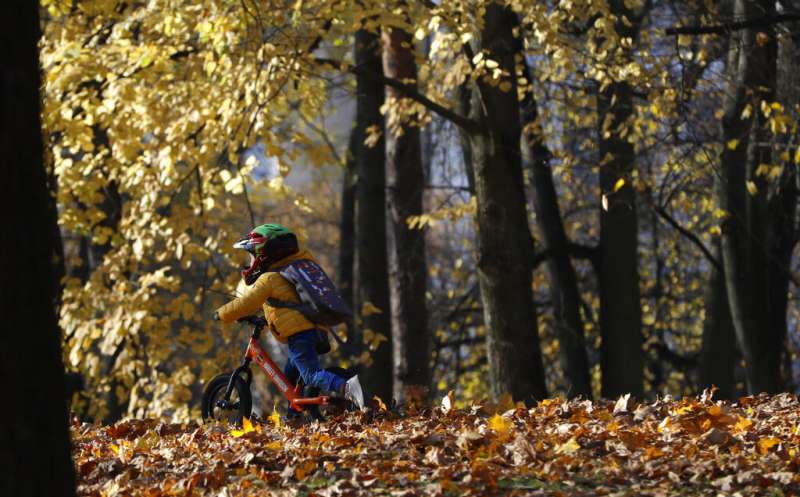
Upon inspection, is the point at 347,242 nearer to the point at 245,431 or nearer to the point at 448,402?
the point at 448,402

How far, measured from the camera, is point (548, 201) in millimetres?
15086

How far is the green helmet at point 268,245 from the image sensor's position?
7867 mm

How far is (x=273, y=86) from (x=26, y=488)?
764cm

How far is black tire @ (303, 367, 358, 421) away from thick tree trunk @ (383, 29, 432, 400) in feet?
20.2

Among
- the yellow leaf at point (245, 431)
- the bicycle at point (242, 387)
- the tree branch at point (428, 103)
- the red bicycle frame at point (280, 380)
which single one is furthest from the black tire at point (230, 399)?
the tree branch at point (428, 103)

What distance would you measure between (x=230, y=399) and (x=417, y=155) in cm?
658

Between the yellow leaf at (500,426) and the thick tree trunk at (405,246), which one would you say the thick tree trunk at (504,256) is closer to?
the thick tree trunk at (405,246)

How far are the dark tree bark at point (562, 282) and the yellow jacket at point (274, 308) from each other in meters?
7.60

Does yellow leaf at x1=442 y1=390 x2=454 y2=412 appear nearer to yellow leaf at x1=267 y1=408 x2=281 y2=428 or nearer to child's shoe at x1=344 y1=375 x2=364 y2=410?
child's shoe at x1=344 y1=375 x2=364 y2=410

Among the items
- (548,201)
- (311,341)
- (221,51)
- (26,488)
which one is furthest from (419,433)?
(548,201)

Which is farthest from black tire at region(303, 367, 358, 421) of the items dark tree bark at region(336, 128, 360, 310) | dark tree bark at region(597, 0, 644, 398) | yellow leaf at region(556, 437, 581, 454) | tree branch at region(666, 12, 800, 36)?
dark tree bark at region(336, 128, 360, 310)

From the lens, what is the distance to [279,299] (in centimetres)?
779

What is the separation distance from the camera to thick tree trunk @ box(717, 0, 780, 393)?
12930 mm

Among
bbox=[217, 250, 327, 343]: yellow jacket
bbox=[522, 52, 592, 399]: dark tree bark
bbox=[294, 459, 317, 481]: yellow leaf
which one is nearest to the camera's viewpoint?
bbox=[294, 459, 317, 481]: yellow leaf
